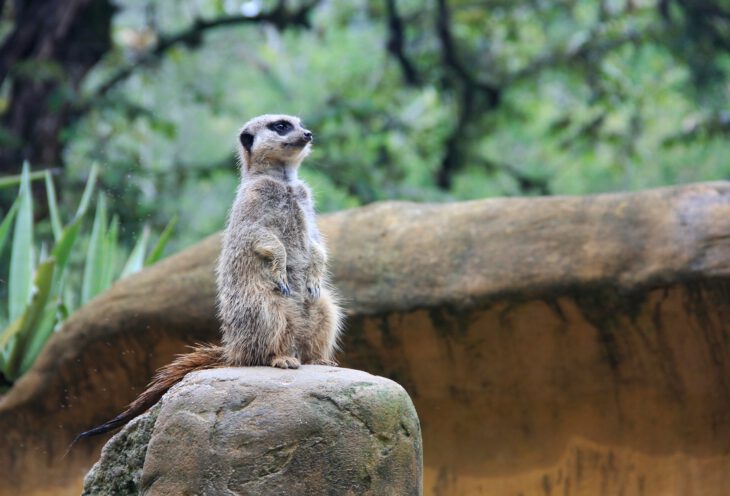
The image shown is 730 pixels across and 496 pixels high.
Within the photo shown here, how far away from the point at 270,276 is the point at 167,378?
464 millimetres

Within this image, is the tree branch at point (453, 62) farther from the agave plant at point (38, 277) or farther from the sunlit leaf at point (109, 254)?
the sunlit leaf at point (109, 254)

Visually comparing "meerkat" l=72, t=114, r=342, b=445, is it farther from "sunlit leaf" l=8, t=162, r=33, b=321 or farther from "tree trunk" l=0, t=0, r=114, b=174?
"tree trunk" l=0, t=0, r=114, b=174

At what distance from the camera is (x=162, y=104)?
17531 millimetres

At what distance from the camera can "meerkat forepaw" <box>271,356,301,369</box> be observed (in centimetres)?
292

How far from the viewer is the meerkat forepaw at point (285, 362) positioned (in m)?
2.92

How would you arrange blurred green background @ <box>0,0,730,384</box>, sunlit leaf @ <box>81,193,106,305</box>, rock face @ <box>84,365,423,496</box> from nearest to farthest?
rock face @ <box>84,365,423,496</box> < sunlit leaf @ <box>81,193,106,305</box> < blurred green background @ <box>0,0,730,384</box>

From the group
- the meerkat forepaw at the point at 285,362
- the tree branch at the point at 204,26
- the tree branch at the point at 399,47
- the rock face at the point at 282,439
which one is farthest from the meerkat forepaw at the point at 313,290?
the tree branch at the point at 399,47

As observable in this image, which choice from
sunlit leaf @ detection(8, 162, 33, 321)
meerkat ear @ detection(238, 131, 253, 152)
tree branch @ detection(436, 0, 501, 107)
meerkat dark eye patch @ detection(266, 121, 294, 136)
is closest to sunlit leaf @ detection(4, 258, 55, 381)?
sunlit leaf @ detection(8, 162, 33, 321)

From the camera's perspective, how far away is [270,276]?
3090 millimetres

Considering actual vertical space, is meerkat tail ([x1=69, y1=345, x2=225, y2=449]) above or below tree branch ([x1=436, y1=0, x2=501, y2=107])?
below

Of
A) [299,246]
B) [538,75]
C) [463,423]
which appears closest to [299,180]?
[299,246]

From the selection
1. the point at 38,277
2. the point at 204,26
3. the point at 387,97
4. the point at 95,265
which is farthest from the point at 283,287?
the point at 387,97

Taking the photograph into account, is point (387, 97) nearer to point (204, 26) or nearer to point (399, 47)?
point (399, 47)

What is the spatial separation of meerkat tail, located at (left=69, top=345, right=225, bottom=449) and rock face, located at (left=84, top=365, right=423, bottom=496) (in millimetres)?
415
